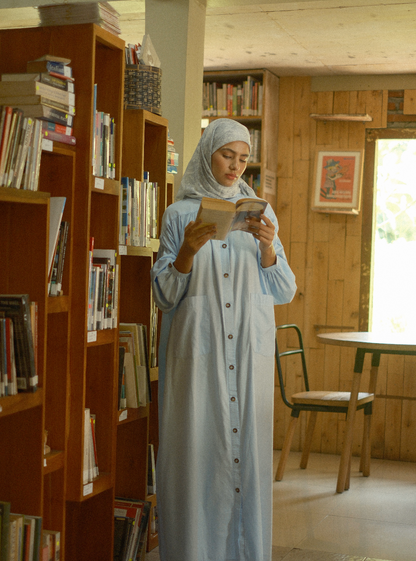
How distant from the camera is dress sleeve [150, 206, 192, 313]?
226 cm

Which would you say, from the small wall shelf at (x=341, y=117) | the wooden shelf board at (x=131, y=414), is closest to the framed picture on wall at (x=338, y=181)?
the small wall shelf at (x=341, y=117)

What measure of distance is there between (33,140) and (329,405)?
9.47ft

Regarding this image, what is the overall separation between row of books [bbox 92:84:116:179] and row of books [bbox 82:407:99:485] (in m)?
0.83

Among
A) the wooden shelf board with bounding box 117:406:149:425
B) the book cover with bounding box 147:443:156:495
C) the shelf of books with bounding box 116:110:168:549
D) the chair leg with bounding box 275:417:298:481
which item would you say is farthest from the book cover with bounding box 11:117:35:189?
the chair leg with bounding box 275:417:298:481

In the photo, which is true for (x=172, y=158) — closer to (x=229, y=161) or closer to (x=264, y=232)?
(x=229, y=161)

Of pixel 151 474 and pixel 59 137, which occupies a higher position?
pixel 59 137

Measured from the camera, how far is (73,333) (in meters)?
2.28

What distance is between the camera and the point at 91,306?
232cm

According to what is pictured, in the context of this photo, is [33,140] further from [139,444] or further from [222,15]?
[222,15]

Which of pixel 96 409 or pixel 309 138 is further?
pixel 309 138

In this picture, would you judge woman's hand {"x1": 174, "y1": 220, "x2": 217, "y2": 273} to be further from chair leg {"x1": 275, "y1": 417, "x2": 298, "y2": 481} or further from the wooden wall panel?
the wooden wall panel

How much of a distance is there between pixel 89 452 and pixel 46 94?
1.20 metres

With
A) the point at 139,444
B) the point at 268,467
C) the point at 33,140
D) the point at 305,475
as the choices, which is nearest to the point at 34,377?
the point at 33,140

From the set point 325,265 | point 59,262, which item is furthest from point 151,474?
point 325,265
